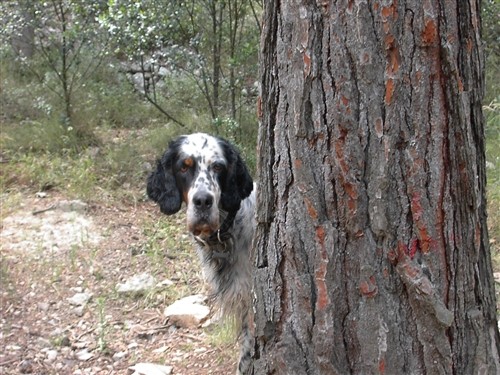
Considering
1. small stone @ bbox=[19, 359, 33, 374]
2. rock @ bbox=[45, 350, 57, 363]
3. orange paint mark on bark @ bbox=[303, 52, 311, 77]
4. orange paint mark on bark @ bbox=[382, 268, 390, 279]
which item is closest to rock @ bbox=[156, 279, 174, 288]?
rock @ bbox=[45, 350, 57, 363]

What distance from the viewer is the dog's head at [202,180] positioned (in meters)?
3.81

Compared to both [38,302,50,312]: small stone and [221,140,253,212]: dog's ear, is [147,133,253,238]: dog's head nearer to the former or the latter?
[221,140,253,212]: dog's ear

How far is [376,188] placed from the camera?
6.00ft

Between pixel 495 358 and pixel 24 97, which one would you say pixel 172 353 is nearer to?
pixel 495 358

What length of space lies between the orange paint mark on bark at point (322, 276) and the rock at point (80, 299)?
3.17 m

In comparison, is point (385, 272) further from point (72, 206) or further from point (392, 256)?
point (72, 206)

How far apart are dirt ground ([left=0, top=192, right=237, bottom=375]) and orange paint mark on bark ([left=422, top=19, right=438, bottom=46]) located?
9.04 feet

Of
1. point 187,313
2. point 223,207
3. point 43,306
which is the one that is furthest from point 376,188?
point 43,306

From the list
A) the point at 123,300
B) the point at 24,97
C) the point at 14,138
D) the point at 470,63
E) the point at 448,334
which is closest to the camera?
the point at 470,63

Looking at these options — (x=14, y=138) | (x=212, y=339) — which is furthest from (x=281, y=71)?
(x=14, y=138)

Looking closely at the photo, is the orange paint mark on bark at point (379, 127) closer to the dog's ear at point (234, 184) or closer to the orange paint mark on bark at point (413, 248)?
the orange paint mark on bark at point (413, 248)

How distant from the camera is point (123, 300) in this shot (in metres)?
4.86

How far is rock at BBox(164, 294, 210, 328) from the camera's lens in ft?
14.8

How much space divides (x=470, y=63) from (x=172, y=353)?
2.94 meters
